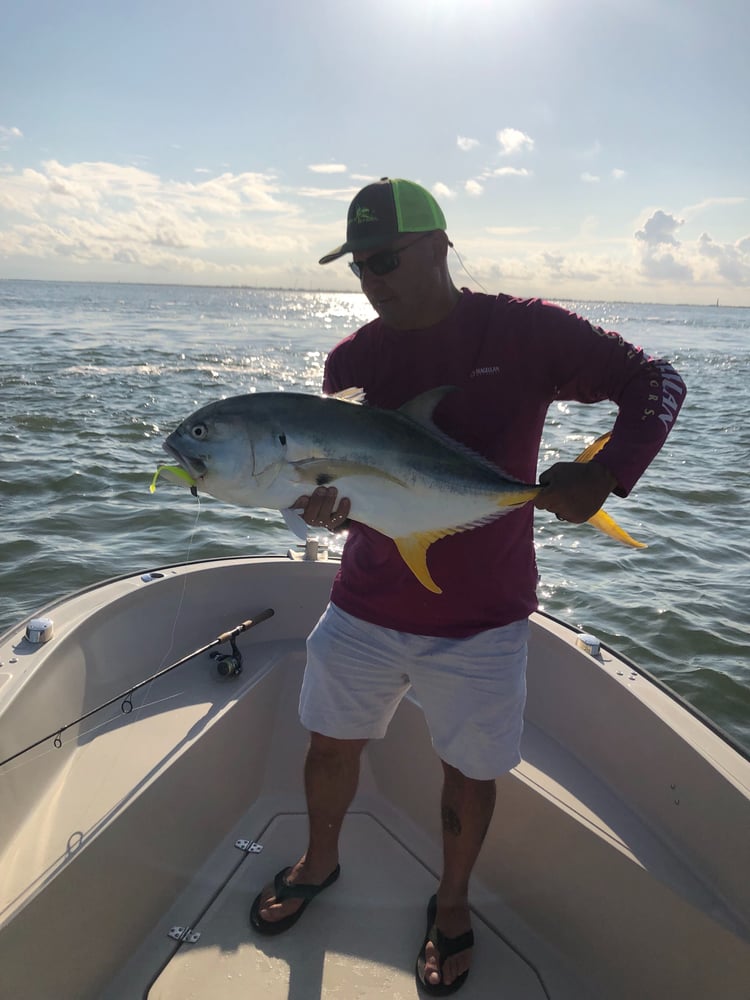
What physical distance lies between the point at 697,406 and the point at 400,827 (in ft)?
56.1

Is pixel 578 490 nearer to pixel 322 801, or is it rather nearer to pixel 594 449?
pixel 594 449

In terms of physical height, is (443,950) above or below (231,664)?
below

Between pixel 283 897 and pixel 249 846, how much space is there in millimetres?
479

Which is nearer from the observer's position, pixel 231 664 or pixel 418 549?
pixel 418 549

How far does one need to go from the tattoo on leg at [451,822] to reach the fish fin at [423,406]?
144cm

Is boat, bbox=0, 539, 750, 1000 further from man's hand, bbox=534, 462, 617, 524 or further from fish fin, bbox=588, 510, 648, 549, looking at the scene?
man's hand, bbox=534, 462, 617, 524

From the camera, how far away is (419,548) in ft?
7.50

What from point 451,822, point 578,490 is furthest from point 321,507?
point 451,822

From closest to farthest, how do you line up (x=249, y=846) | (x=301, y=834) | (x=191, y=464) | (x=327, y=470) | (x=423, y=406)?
(x=191, y=464)
(x=327, y=470)
(x=423, y=406)
(x=249, y=846)
(x=301, y=834)

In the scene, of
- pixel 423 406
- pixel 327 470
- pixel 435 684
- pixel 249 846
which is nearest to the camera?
pixel 327 470

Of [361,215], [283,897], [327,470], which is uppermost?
[361,215]

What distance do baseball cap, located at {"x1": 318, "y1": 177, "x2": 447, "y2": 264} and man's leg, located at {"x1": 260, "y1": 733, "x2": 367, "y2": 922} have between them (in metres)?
1.86

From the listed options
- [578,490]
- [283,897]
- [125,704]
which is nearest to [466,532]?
[578,490]

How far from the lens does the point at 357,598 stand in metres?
2.61
